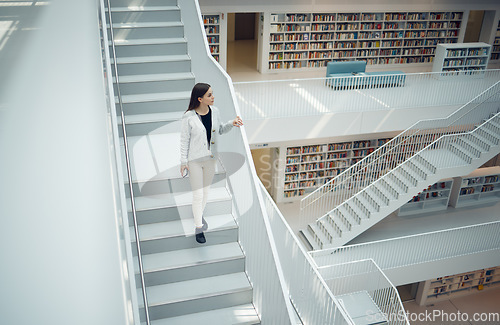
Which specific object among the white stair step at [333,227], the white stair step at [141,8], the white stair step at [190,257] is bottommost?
the white stair step at [333,227]

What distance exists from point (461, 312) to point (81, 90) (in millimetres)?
12183

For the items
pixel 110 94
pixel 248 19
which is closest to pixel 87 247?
pixel 110 94

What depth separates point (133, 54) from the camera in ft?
17.7

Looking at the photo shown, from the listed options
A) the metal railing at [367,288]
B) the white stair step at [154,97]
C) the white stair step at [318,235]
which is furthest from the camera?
the white stair step at [318,235]

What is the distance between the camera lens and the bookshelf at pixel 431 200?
39.5 ft

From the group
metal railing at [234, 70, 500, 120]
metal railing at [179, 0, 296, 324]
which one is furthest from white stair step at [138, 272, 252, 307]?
metal railing at [234, 70, 500, 120]

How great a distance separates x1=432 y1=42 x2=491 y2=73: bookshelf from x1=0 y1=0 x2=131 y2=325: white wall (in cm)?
996

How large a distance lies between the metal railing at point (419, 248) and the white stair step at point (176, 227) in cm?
493

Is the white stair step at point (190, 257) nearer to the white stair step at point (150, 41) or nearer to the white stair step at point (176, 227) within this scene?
the white stair step at point (176, 227)

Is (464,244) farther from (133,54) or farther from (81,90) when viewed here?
(81,90)

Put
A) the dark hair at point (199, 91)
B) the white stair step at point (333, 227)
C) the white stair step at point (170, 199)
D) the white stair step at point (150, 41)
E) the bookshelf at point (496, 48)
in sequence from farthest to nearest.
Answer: the bookshelf at point (496, 48)
the white stair step at point (333, 227)
the white stair step at point (150, 41)
the white stair step at point (170, 199)
the dark hair at point (199, 91)

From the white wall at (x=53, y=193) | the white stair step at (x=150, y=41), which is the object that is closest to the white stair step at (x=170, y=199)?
the white wall at (x=53, y=193)

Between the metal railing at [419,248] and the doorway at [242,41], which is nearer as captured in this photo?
the metal railing at [419,248]

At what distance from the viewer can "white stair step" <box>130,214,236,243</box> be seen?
371 centimetres
